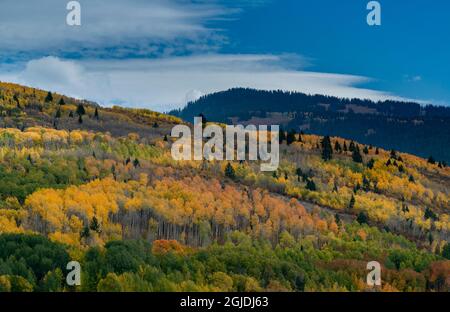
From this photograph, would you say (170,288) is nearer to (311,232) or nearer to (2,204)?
(2,204)

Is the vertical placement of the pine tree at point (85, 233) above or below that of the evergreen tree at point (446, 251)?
above

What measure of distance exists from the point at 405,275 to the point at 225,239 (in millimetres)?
49773

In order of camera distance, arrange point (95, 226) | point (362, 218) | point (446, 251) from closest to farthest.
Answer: point (95, 226) → point (446, 251) → point (362, 218)

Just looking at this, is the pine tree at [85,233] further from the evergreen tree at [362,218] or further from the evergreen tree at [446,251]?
the evergreen tree at [362,218]

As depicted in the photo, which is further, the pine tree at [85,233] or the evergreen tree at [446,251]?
the evergreen tree at [446,251]

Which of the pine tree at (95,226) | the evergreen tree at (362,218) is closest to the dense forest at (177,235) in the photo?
the evergreen tree at (362,218)

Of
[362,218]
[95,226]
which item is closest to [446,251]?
[362,218]

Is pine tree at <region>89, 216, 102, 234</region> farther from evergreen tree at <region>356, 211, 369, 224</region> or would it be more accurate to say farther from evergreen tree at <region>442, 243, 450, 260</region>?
evergreen tree at <region>356, 211, 369, 224</region>

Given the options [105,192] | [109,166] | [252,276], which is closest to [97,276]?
[252,276]

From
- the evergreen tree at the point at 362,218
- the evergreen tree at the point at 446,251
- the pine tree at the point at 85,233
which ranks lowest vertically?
the evergreen tree at the point at 446,251

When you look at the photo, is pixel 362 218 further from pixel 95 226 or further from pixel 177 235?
pixel 95 226

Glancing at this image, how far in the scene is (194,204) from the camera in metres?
164

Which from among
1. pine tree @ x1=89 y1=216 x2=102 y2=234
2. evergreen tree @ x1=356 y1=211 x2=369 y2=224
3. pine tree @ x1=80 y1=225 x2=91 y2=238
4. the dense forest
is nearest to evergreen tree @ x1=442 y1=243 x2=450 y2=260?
the dense forest

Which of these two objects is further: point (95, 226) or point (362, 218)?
point (362, 218)
